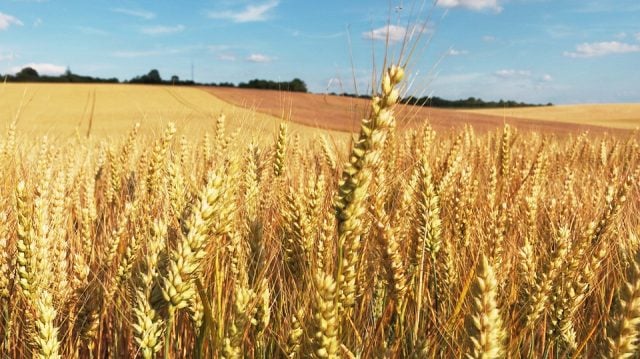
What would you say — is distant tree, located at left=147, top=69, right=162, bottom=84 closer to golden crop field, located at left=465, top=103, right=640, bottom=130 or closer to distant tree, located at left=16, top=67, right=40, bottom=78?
distant tree, located at left=16, top=67, right=40, bottom=78

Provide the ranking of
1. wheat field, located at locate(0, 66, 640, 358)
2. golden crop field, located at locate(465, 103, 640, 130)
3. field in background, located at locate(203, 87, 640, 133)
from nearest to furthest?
1. wheat field, located at locate(0, 66, 640, 358)
2. field in background, located at locate(203, 87, 640, 133)
3. golden crop field, located at locate(465, 103, 640, 130)

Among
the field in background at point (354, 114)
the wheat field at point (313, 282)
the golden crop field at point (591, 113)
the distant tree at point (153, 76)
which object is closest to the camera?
the wheat field at point (313, 282)

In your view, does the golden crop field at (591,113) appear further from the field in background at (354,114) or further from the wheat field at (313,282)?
the wheat field at (313,282)

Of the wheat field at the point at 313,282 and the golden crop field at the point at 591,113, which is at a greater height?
the golden crop field at the point at 591,113

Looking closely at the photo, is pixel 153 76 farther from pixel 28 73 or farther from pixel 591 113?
pixel 591 113

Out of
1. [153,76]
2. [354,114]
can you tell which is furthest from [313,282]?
[153,76]

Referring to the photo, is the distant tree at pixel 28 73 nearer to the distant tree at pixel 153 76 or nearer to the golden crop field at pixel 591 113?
the distant tree at pixel 153 76

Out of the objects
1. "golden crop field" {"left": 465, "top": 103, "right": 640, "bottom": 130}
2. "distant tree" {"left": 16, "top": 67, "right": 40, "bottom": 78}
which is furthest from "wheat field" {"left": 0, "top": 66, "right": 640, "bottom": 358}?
"distant tree" {"left": 16, "top": 67, "right": 40, "bottom": 78}

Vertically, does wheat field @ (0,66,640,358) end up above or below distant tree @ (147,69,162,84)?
below

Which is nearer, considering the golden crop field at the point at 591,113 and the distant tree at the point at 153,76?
the golden crop field at the point at 591,113

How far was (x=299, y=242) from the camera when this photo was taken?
1.55m

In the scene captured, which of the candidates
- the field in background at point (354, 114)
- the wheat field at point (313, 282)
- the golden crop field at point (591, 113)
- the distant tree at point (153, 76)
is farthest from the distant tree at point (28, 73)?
the wheat field at point (313, 282)

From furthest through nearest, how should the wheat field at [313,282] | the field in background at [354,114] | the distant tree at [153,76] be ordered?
the distant tree at [153,76]
the field in background at [354,114]
the wheat field at [313,282]

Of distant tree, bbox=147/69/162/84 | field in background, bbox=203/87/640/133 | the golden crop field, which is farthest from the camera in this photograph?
distant tree, bbox=147/69/162/84
